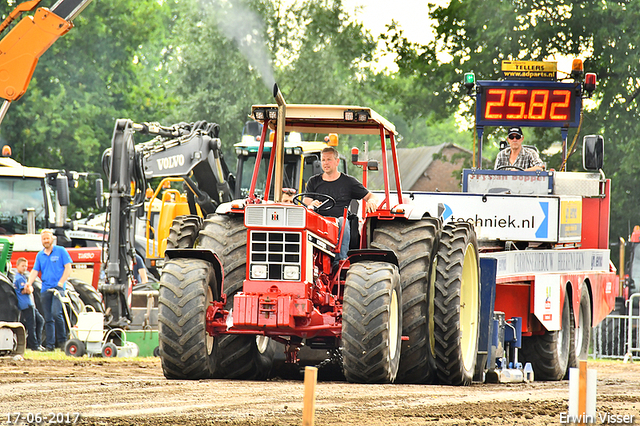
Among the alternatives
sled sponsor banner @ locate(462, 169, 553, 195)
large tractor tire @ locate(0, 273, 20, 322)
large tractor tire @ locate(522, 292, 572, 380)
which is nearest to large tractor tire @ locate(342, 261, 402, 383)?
large tractor tire @ locate(522, 292, 572, 380)

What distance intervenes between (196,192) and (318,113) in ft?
31.3

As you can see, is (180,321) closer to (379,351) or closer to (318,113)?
(379,351)

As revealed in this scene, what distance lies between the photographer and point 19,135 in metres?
36.2

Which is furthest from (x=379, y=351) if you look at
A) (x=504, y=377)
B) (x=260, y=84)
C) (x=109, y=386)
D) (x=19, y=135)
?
(x=260, y=84)

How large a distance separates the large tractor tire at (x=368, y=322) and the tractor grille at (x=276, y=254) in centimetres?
48

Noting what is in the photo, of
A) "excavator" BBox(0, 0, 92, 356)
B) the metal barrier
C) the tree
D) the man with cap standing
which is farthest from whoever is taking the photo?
the tree

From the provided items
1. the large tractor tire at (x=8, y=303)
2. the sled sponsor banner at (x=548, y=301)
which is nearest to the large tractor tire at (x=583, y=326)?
the sled sponsor banner at (x=548, y=301)

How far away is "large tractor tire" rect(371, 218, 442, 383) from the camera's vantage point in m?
9.28

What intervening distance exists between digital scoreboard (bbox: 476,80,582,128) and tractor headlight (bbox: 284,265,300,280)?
24.9ft

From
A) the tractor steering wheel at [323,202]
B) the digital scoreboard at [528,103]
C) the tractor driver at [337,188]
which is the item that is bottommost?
the tractor steering wheel at [323,202]

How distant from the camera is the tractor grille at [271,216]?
339 inches

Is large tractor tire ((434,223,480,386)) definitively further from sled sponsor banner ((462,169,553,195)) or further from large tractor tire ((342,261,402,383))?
sled sponsor banner ((462,169,553,195))

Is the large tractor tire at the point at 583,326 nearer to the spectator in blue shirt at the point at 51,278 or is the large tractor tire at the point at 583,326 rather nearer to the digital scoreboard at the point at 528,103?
the digital scoreboard at the point at 528,103

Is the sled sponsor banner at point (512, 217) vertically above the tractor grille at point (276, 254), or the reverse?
the sled sponsor banner at point (512, 217)
